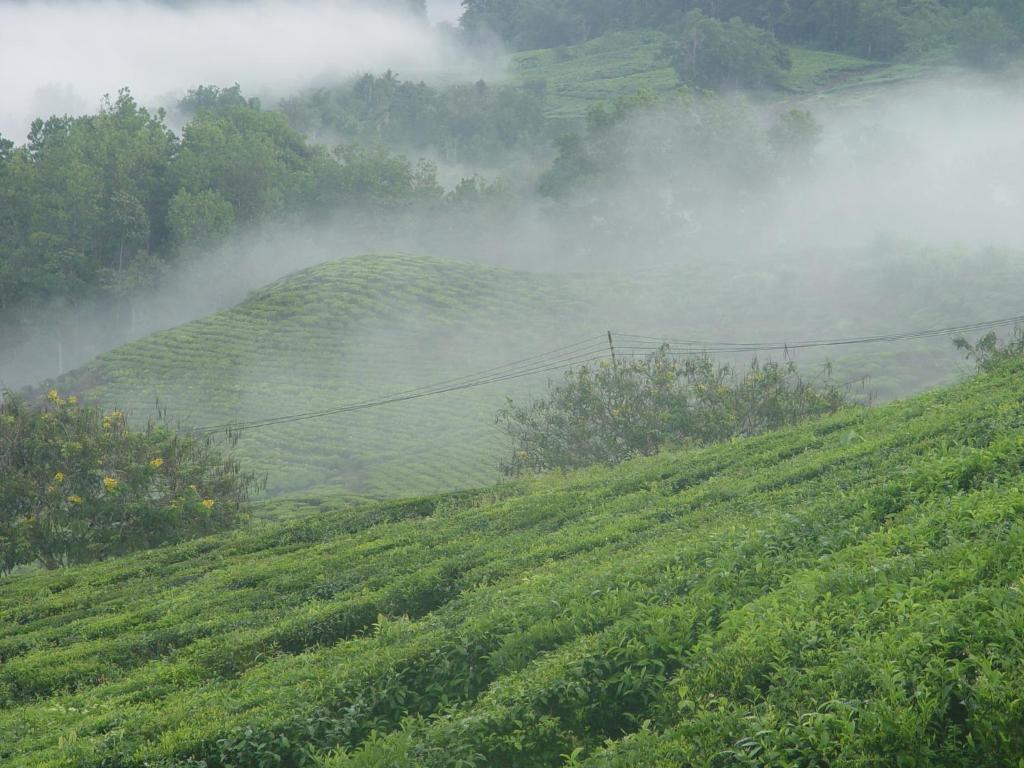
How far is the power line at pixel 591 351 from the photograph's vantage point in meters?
65.8

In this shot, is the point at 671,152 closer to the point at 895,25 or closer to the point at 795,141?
the point at 795,141

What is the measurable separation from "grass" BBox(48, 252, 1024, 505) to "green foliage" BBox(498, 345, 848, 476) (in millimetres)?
10383

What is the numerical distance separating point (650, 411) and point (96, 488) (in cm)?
1751

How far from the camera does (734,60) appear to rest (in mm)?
145625

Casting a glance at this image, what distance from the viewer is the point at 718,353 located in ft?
243

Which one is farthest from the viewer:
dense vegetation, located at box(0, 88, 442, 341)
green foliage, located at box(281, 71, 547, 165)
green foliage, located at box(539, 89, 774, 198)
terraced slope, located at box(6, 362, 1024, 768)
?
green foliage, located at box(281, 71, 547, 165)

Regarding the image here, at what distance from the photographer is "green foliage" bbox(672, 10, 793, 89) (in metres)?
145

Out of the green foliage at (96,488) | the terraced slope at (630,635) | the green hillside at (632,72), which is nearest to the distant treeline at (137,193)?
the green hillside at (632,72)

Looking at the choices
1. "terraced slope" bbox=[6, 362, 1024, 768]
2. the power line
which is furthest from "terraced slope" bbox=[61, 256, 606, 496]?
"terraced slope" bbox=[6, 362, 1024, 768]

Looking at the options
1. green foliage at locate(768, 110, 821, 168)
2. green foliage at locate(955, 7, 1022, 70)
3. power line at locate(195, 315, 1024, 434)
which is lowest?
power line at locate(195, 315, 1024, 434)

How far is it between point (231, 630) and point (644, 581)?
7.04 m

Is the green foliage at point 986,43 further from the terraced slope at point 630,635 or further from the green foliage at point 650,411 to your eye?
the terraced slope at point 630,635

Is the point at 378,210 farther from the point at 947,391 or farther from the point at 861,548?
the point at 861,548

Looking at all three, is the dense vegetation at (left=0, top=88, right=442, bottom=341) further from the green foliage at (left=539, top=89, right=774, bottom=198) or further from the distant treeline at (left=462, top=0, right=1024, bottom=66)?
the distant treeline at (left=462, top=0, right=1024, bottom=66)
